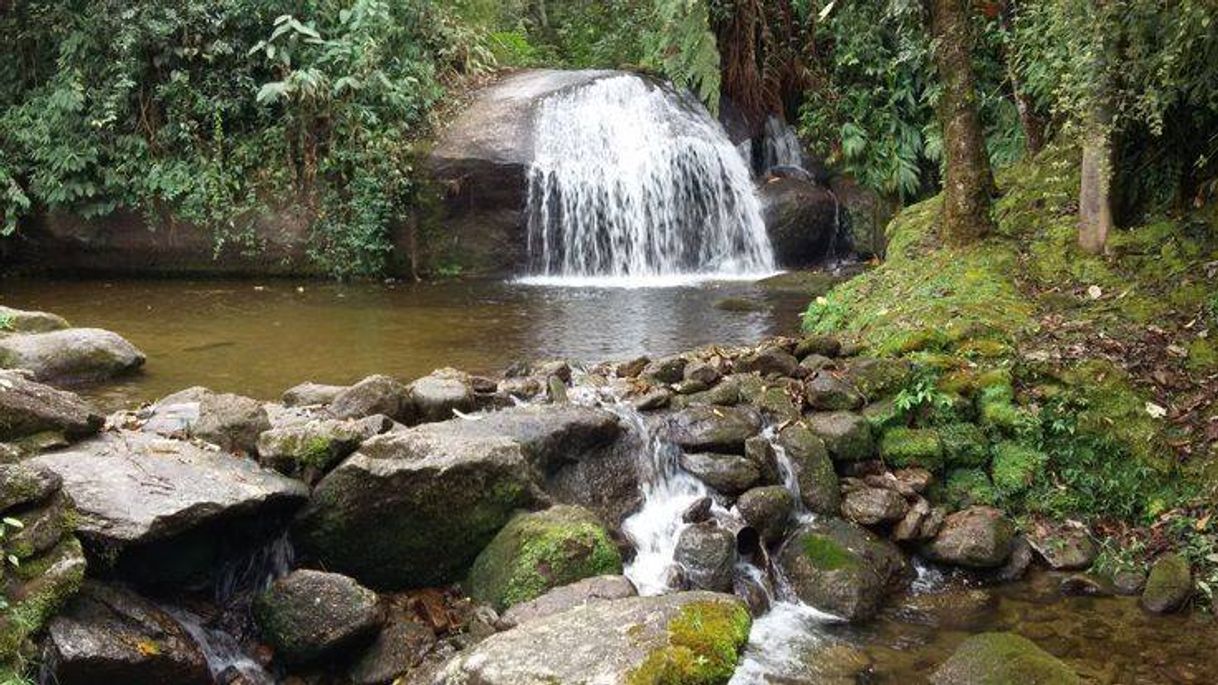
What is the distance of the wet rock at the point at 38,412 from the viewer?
4.85 metres

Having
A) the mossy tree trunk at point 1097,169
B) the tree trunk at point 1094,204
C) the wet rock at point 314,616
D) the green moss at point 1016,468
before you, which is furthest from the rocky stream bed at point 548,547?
the tree trunk at point 1094,204

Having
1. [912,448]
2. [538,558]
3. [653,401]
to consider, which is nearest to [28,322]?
[653,401]

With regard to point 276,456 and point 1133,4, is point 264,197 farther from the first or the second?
point 1133,4

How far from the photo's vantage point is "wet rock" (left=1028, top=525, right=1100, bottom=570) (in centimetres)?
595

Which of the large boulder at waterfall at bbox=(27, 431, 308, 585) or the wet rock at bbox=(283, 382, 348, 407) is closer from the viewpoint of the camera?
the large boulder at waterfall at bbox=(27, 431, 308, 585)

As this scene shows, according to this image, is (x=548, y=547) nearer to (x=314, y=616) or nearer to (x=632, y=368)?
(x=314, y=616)

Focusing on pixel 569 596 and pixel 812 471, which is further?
pixel 812 471

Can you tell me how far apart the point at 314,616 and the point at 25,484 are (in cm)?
136

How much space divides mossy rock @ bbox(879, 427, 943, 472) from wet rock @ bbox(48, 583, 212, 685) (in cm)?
428

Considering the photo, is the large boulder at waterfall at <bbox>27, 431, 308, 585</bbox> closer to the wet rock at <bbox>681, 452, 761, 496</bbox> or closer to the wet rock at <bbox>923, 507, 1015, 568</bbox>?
the wet rock at <bbox>681, 452, 761, 496</bbox>

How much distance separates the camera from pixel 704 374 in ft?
23.6

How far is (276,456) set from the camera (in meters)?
5.33

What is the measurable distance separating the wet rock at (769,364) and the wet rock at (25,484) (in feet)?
15.2

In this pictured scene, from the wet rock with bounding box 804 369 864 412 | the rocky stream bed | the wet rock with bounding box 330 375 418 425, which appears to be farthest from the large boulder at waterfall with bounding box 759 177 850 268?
the wet rock with bounding box 330 375 418 425
